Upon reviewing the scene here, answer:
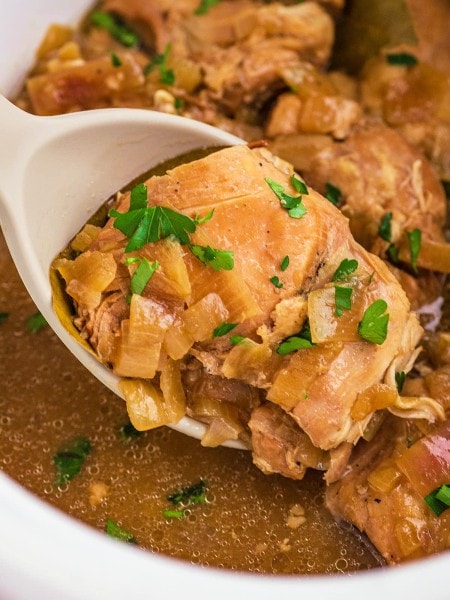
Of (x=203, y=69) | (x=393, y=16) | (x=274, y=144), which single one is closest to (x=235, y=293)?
(x=274, y=144)

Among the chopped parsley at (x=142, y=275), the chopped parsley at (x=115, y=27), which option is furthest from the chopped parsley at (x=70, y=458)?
the chopped parsley at (x=115, y=27)

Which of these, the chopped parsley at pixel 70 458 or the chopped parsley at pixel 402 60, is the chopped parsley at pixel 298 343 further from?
the chopped parsley at pixel 402 60

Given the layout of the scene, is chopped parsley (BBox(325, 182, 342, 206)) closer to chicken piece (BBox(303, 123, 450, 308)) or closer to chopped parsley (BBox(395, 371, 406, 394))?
chicken piece (BBox(303, 123, 450, 308))

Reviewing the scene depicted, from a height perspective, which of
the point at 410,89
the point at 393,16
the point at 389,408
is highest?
the point at 393,16

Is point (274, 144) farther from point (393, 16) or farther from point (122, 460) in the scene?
point (122, 460)

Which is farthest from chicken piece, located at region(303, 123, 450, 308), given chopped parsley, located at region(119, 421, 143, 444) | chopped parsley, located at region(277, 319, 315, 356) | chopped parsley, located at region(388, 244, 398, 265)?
chopped parsley, located at region(119, 421, 143, 444)

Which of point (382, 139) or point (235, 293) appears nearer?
point (235, 293)

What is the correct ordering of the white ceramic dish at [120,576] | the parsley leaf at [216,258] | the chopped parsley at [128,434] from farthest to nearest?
the chopped parsley at [128,434]
the parsley leaf at [216,258]
the white ceramic dish at [120,576]

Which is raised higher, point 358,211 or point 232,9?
point 232,9

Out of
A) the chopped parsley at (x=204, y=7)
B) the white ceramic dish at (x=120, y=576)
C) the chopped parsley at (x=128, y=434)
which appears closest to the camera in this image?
the white ceramic dish at (x=120, y=576)
